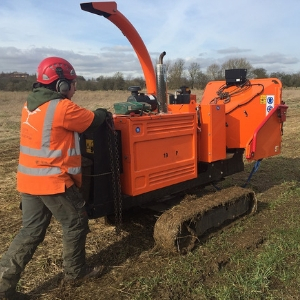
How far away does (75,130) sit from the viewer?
3.52 m

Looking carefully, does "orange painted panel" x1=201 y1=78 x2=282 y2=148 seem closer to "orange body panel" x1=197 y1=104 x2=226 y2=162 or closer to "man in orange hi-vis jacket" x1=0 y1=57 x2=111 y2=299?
"orange body panel" x1=197 y1=104 x2=226 y2=162

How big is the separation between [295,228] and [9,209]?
4385mm

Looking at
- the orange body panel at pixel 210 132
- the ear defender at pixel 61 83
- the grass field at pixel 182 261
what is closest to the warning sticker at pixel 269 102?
the orange body panel at pixel 210 132

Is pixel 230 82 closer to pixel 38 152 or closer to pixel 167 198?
pixel 167 198

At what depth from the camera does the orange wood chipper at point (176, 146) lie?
4.18m

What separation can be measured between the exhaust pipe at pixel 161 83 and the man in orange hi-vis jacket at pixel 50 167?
1337mm

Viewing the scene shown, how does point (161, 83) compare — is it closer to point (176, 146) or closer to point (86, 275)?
point (176, 146)

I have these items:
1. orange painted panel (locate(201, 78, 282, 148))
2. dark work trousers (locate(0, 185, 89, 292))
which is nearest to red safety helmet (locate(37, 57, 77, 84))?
dark work trousers (locate(0, 185, 89, 292))

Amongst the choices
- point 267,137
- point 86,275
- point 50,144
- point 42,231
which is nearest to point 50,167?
point 50,144

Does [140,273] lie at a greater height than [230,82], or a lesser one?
lesser

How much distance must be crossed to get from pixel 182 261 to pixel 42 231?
1589 mm

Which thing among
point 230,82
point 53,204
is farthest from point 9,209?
point 230,82

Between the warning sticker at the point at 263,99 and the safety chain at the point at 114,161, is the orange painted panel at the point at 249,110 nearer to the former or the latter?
the warning sticker at the point at 263,99

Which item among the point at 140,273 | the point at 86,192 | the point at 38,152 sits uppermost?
the point at 38,152
